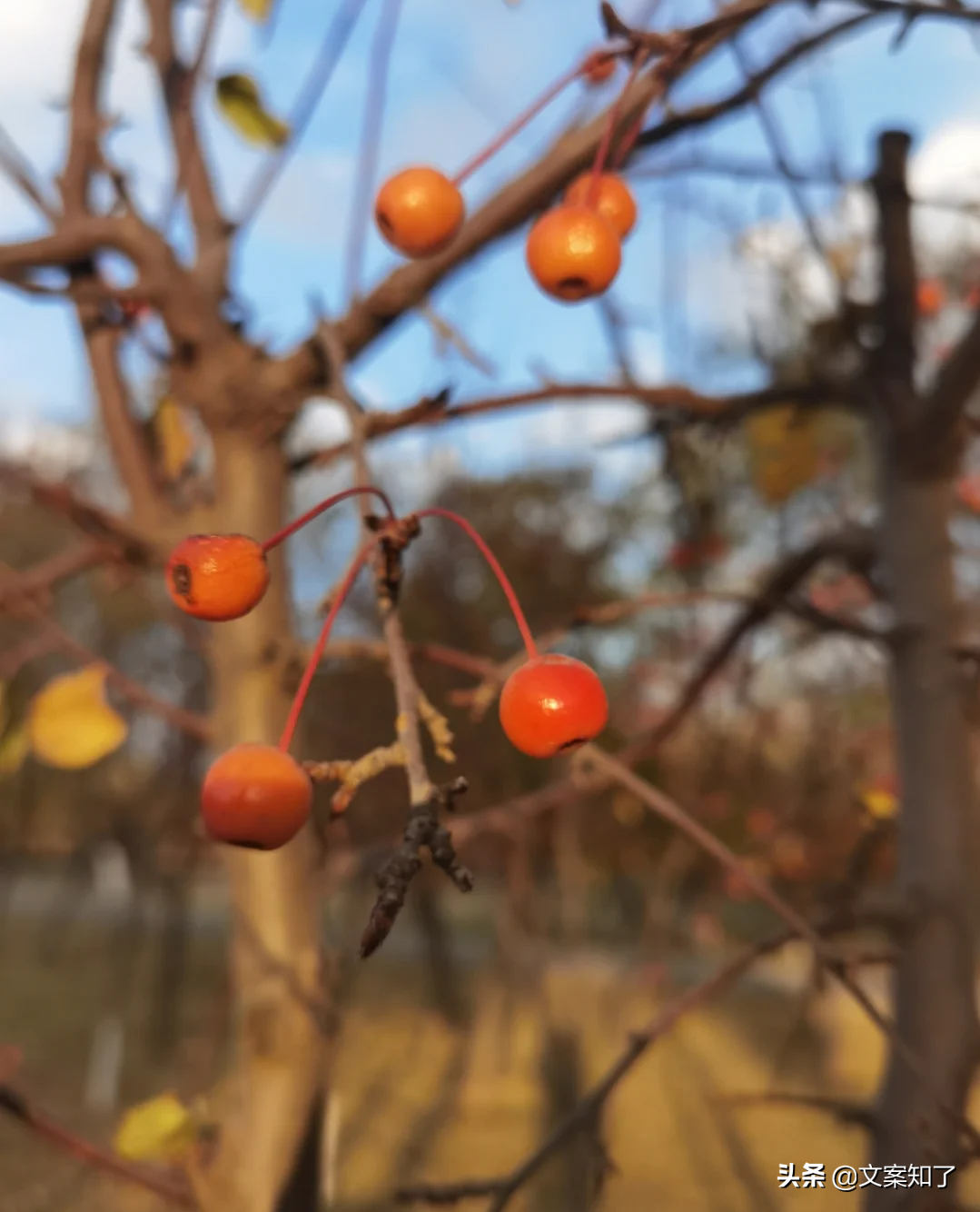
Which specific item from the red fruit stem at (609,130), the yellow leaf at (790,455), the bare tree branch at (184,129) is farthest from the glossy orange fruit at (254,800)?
the yellow leaf at (790,455)

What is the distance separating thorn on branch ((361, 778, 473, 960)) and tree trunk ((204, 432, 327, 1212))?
58 centimetres

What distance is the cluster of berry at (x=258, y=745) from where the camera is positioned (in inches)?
18.2

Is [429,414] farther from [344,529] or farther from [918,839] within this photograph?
[344,529]

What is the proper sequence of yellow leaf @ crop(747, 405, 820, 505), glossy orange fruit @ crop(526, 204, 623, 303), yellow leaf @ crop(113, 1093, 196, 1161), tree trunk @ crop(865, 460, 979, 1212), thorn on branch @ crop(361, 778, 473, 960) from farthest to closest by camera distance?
yellow leaf @ crop(747, 405, 820, 505), tree trunk @ crop(865, 460, 979, 1212), yellow leaf @ crop(113, 1093, 196, 1161), glossy orange fruit @ crop(526, 204, 623, 303), thorn on branch @ crop(361, 778, 473, 960)

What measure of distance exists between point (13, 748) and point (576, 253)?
98 cm

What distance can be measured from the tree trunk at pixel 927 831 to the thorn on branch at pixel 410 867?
2.75 feet

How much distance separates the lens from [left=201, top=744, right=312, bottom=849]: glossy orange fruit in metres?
0.46

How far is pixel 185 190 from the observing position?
1.17 metres

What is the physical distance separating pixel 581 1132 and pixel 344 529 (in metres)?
5.27

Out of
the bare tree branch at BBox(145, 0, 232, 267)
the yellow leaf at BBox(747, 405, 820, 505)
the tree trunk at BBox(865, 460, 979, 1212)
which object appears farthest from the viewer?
the yellow leaf at BBox(747, 405, 820, 505)

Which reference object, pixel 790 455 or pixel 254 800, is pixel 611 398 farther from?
pixel 254 800

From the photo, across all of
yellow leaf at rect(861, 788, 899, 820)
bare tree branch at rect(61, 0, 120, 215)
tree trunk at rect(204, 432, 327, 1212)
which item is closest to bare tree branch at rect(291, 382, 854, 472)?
tree trunk at rect(204, 432, 327, 1212)

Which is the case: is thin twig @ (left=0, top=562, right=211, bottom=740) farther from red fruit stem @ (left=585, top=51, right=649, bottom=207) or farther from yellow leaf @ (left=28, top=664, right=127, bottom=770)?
red fruit stem @ (left=585, top=51, right=649, bottom=207)

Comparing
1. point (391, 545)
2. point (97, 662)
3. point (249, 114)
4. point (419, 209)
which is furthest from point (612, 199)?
point (97, 662)
